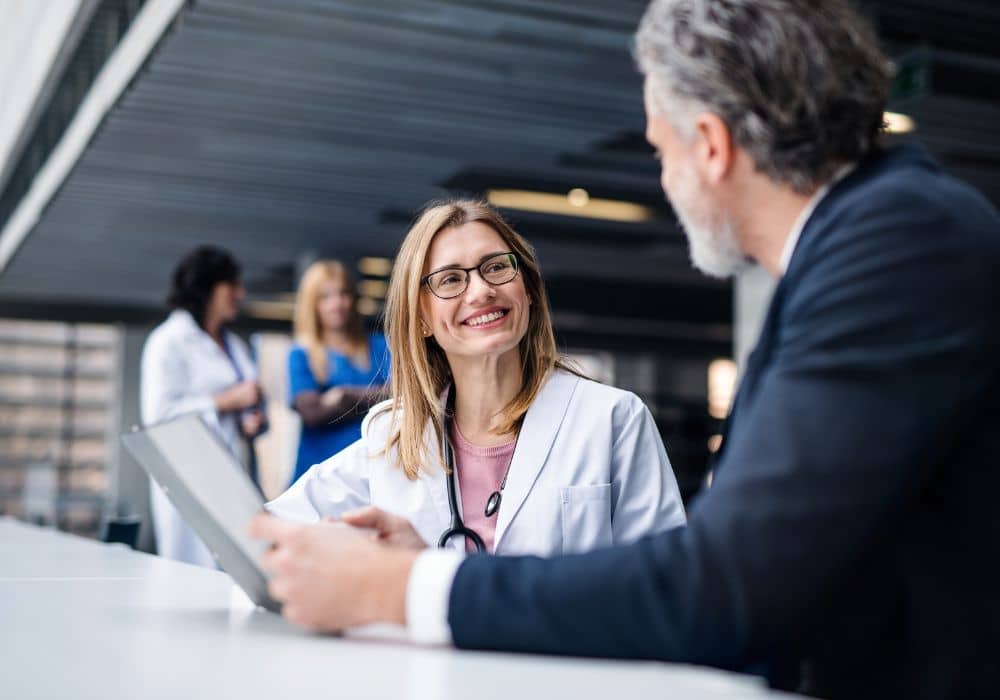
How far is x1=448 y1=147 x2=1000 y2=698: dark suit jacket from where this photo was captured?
920 millimetres

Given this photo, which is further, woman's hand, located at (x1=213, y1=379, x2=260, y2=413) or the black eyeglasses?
woman's hand, located at (x1=213, y1=379, x2=260, y2=413)

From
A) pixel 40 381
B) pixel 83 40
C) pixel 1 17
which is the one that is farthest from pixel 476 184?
pixel 40 381

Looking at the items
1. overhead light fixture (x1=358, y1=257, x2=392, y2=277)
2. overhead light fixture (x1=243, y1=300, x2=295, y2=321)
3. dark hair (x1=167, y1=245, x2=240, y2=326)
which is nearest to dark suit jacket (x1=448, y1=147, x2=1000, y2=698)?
dark hair (x1=167, y1=245, x2=240, y2=326)

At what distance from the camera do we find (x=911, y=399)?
93 cm

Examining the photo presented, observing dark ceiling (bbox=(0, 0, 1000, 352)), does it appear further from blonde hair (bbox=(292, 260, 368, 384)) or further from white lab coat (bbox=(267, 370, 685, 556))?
white lab coat (bbox=(267, 370, 685, 556))

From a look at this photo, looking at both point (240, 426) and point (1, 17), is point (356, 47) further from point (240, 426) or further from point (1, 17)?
point (240, 426)

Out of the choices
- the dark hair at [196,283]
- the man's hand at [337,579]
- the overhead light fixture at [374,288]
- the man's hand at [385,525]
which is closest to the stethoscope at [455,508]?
the man's hand at [385,525]

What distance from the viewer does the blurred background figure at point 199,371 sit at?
4285mm

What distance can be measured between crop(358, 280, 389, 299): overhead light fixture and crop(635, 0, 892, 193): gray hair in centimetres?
1430

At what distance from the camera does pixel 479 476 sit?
213cm

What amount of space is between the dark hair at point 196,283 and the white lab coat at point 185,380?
0.15 ft

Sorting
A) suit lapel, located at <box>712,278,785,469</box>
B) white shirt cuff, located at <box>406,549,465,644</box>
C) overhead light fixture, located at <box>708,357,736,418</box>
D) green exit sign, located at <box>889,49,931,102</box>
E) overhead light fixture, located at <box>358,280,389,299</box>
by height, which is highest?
green exit sign, located at <box>889,49,931,102</box>

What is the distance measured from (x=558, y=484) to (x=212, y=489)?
2.88 ft

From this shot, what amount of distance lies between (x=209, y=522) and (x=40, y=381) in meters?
51.8
